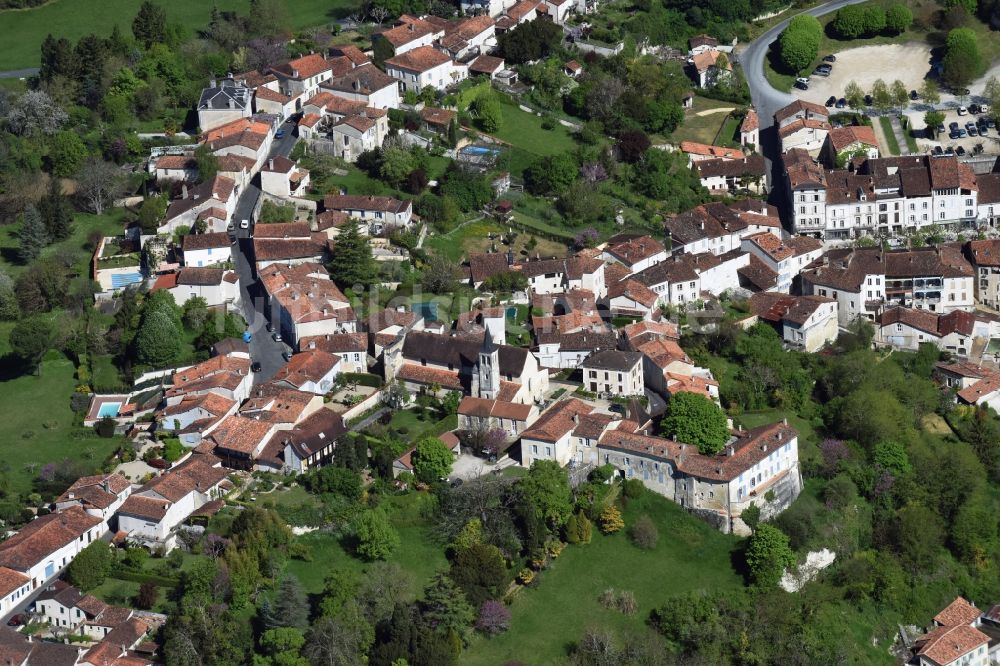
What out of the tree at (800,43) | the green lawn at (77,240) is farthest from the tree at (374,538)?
the tree at (800,43)

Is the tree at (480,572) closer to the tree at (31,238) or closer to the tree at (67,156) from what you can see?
the tree at (31,238)

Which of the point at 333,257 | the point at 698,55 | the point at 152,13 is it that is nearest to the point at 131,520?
the point at 333,257

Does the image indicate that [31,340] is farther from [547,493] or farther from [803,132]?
[803,132]

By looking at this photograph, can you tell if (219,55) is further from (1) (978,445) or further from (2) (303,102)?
(1) (978,445)

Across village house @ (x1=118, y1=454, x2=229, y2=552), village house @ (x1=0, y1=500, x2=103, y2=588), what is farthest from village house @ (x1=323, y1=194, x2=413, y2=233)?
village house @ (x1=0, y1=500, x2=103, y2=588)

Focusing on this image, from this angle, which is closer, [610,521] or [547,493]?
[547,493]

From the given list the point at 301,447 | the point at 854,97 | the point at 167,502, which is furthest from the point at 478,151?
the point at 167,502

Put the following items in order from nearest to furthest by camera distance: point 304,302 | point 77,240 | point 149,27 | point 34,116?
point 304,302
point 77,240
point 34,116
point 149,27
